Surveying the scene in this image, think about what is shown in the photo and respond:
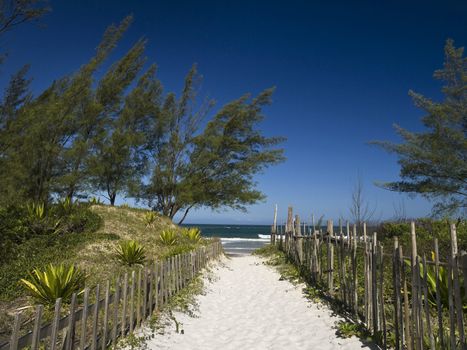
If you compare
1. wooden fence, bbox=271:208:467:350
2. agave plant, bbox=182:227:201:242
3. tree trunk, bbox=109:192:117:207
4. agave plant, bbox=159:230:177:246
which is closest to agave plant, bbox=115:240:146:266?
agave plant, bbox=159:230:177:246

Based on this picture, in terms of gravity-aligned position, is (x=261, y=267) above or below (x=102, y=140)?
below

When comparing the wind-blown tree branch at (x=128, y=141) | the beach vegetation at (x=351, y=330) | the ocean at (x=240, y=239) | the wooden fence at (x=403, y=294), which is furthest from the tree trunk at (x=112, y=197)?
the beach vegetation at (x=351, y=330)

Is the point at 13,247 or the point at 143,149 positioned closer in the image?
the point at 13,247

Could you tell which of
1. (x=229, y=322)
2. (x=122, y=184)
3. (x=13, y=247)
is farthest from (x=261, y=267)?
(x=122, y=184)

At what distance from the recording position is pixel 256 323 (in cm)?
772

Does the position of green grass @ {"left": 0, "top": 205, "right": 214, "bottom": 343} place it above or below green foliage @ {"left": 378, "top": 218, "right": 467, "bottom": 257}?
below

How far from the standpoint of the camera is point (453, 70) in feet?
57.6

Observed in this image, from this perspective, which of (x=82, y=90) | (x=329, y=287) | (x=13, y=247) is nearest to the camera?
(x=329, y=287)

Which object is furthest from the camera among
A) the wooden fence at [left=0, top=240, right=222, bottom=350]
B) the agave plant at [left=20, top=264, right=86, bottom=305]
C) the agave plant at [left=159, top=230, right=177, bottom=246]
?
the agave plant at [left=159, top=230, right=177, bottom=246]

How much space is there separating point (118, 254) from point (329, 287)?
6.91 metres

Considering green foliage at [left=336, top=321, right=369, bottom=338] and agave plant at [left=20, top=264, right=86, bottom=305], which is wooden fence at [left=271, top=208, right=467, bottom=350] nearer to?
green foliage at [left=336, top=321, right=369, bottom=338]

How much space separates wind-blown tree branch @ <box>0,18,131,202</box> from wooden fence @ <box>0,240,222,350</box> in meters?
11.2

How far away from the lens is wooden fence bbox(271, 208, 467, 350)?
4.14 meters

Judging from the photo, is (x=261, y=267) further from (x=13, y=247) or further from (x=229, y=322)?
(x=13, y=247)
